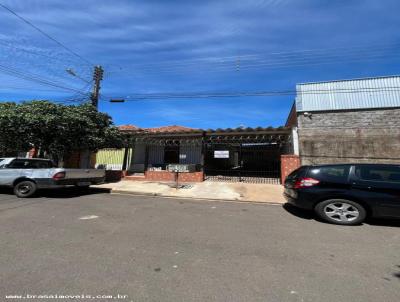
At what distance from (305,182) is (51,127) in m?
11.3

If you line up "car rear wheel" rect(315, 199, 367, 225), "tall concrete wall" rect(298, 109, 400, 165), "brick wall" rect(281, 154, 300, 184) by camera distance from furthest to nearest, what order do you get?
"brick wall" rect(281, 154, 300, 184) → "tall concrete wall" rect(298, 109, 400, 165) → "car rear wheel" rect(315, 199, 367, 225)

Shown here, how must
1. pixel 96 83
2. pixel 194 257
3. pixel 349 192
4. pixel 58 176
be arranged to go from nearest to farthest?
pixel 194 257 < pixel 349 192 < pixel 58 176 < pixel 96 83

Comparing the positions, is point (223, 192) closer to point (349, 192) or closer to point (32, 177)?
point (349, 192)

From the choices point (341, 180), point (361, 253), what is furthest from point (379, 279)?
point (341, 180)

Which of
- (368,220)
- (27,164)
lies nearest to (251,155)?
(368,220)

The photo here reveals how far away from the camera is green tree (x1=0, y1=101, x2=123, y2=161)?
11641 mm

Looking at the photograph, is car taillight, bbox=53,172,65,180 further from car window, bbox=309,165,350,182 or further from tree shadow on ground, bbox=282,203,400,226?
car window, bbox=309,165,350,182

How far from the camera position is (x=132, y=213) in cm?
663

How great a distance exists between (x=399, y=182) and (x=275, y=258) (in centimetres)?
408

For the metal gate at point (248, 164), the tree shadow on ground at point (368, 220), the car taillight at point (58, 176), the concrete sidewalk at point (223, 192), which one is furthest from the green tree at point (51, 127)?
the tree shadow on ground at point (368, 220)

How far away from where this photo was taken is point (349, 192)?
5.88m

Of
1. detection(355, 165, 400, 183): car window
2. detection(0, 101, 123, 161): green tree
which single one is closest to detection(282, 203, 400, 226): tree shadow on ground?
detection(355, 165, 400, 183): car window

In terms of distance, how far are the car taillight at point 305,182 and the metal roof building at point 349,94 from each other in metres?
8.09

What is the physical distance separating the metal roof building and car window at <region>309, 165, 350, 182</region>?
7.82 metres
